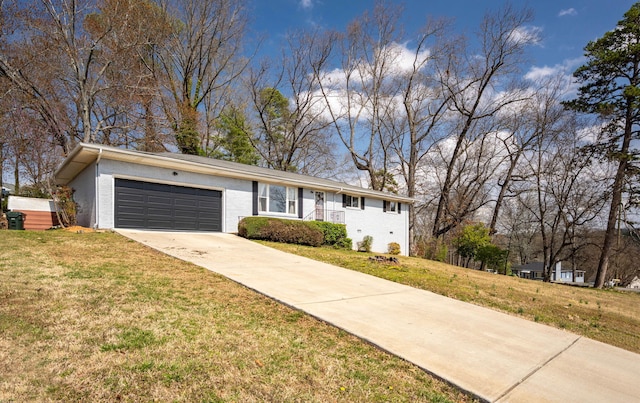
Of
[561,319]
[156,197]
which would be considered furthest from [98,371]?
[156,197]

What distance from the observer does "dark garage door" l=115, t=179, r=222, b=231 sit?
11625mm

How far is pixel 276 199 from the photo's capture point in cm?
1606

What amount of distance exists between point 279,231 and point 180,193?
158 inches

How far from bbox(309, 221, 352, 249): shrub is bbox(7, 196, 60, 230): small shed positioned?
38.9 ft

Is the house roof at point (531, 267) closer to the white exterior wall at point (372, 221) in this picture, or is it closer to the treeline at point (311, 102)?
the treeline at point (311, 102)

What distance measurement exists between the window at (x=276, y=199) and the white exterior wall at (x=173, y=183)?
2.18 feet

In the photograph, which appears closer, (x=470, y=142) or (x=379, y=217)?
(x=379, y=217)

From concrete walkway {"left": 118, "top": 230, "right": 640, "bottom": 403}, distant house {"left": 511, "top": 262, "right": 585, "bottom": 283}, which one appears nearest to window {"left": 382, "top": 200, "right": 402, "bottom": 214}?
concrete walkway {"left": 118, "top": 230, "right": 640, "bottom": 403}

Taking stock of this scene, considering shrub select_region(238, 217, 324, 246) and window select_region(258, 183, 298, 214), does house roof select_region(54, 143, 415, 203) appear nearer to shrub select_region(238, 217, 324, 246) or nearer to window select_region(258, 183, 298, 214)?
window select_region(258, 183, 298, 214)

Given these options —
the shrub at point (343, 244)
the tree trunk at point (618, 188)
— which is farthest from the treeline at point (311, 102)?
the shrub at point (343, 244)

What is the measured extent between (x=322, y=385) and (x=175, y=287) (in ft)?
11.4

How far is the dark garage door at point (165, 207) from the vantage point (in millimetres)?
11625

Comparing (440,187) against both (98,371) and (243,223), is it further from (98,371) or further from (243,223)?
(98,371)

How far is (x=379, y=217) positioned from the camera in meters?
20.7
